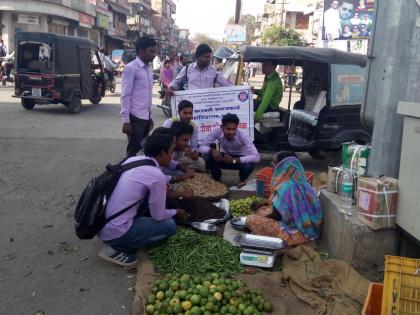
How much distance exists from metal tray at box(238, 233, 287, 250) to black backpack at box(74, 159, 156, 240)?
3.29 ft

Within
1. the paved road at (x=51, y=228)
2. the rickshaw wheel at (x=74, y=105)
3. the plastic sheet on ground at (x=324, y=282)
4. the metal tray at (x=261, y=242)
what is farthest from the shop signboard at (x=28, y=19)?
the plastic sheet on ground at (x=324, y=282)

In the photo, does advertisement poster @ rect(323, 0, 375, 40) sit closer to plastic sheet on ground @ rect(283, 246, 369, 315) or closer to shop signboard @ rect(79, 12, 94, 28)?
shop signboard @ rect(79, 12, 94, 28)

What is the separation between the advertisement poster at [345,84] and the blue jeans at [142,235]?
4.14m

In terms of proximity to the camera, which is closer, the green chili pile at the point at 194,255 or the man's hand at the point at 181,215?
the green chili pile at the point at 194,255

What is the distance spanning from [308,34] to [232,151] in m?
41.2

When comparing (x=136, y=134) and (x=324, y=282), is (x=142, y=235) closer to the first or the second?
(x=324, y=282)

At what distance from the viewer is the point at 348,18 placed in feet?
90.0

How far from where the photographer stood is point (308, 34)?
45031 millimetres

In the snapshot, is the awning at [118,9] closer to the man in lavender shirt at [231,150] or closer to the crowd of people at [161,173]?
the crowd of people at [161,173]

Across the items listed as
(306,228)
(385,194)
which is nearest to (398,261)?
(385,194)

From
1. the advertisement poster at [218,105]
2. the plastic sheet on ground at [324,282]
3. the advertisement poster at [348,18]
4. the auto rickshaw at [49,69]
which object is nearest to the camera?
the plastic sheet on ground at [324,282]

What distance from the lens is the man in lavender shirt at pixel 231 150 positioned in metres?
6.31

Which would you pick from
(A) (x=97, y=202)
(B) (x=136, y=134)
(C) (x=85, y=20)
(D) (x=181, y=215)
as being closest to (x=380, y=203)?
(D) (x=181, y=215)

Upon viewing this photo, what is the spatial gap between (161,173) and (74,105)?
10.6m
